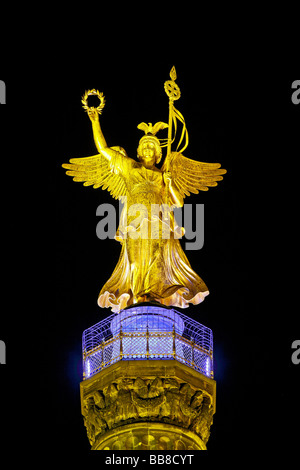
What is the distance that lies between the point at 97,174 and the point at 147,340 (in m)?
5.60

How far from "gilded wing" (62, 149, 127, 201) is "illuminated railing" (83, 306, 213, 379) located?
12.8 feet

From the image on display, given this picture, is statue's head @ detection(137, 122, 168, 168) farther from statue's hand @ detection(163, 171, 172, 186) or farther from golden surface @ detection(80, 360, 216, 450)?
golden surface @ detection(80, 360, 216, 450)

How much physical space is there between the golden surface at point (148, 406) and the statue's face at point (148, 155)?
18.6ft

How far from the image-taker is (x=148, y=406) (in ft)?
117

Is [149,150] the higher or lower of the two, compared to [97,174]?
higher

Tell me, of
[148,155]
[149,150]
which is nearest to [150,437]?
[148,155]

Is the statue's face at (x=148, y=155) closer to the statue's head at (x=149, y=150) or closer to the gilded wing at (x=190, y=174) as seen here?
the statue's head at (x=149, y=150)

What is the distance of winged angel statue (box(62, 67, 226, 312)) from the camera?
37906 mm

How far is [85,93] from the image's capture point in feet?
131

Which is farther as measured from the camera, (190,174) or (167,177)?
(190,174)

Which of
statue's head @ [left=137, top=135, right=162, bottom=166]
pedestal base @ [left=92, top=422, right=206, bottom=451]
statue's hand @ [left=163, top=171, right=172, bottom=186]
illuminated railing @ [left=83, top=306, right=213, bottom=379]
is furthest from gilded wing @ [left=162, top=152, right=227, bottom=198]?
pedestal base @ [left=92, top=422, right=206, bottom=451]

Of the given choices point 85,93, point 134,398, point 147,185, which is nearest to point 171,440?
point 134,398

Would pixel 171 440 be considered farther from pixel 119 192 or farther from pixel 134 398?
pixel 119 192

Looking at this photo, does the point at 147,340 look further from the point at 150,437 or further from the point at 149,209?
the point at 149,209
